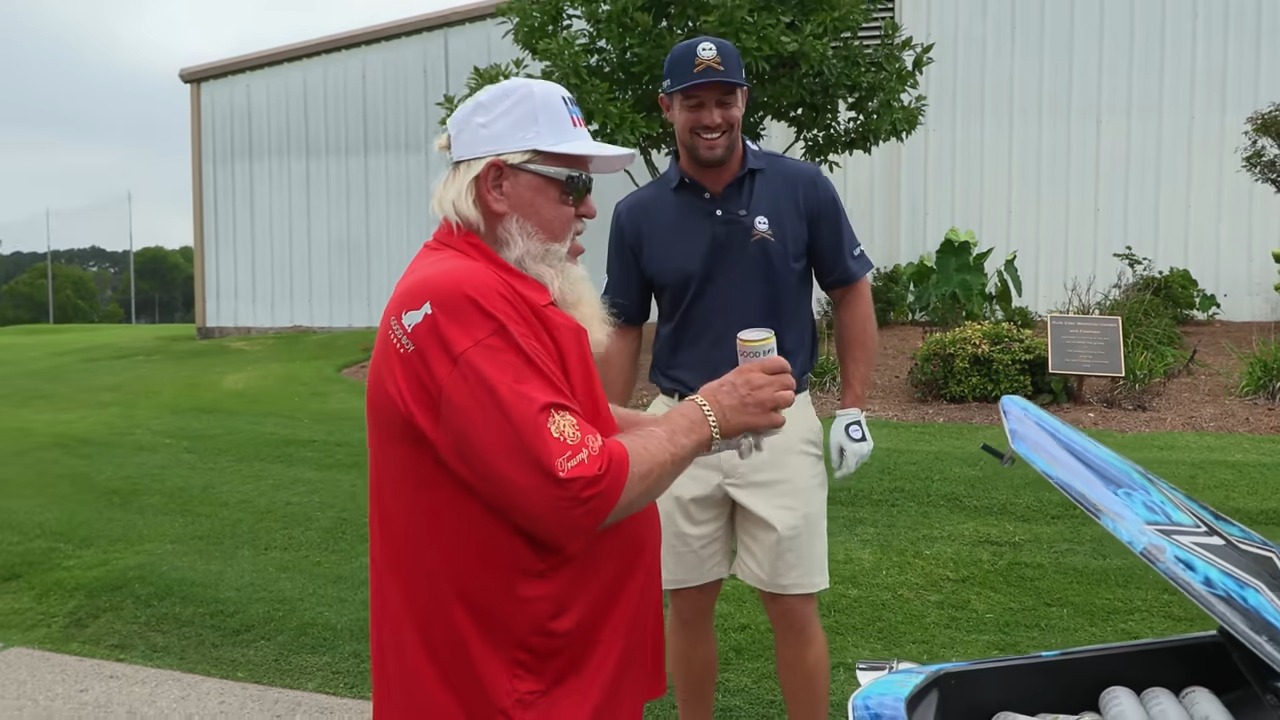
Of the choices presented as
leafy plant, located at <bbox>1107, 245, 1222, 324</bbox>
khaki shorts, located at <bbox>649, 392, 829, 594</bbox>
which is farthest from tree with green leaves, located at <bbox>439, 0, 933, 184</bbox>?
khaki shorts, located at <bbox>649, 392, 829, 594</bbox>

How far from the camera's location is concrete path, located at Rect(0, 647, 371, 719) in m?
4.04

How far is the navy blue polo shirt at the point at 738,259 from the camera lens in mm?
3355

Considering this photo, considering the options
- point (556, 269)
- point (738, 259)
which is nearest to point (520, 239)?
point (556, 269)

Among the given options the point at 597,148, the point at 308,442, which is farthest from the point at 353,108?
the point at 597,148

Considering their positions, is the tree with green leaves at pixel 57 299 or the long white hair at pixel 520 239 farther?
the tree with green leaves at pixel 57 299

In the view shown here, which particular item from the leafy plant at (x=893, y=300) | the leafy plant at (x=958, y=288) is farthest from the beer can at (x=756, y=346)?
the leafy plant at (x=893, y=300)

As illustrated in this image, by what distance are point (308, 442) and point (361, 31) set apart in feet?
35.5

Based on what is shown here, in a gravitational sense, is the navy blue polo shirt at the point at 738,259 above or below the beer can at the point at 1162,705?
above

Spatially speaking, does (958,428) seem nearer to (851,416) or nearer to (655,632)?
(851,416)

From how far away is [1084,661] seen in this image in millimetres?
2035

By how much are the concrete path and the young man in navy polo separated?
4.97 ft

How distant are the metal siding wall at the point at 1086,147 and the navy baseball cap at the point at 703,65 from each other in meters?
13.1

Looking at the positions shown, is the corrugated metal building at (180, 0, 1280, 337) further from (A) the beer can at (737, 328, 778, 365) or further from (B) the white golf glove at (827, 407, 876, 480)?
(A) the beer can at (737, 328, 778, 365)

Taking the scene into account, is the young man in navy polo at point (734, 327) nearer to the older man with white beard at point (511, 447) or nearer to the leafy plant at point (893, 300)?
the older man with white beard at point (511, 447)
